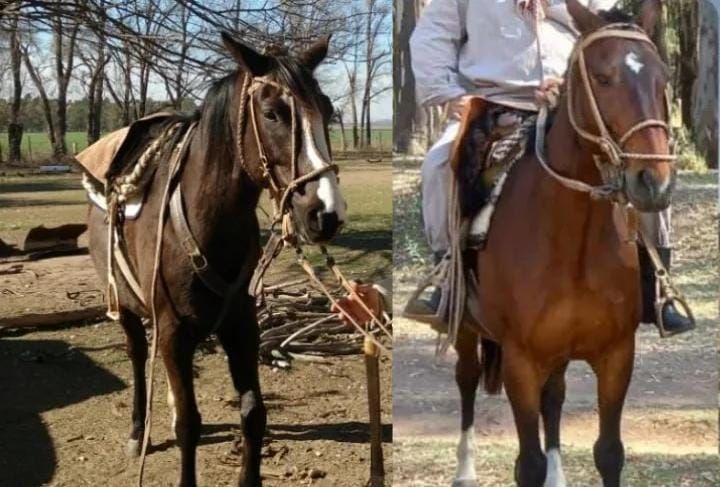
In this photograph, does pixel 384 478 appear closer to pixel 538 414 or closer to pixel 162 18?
pixel 538 414

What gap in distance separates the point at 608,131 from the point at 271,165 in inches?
42.0

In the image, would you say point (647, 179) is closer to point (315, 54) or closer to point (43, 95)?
point (315, 54)

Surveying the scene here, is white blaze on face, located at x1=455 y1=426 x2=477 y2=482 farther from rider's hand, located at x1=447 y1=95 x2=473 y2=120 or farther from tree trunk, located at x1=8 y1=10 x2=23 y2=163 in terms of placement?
tree trunk, located at x1=8 y1=10 x2=23 y2=163

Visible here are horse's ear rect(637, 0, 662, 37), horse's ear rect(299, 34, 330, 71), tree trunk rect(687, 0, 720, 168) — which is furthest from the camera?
horse's ear rect(299, 34, 330, 71)

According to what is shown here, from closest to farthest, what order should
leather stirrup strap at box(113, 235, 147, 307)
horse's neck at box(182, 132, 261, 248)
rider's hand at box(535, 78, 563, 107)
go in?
rider's hand at box(535, 78, 563, 107), horse's neck at box(182, 132, 261, 248), leather stirrup strap at box(113, 235, 147, 307)

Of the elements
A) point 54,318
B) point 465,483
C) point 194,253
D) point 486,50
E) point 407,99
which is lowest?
point 54,318

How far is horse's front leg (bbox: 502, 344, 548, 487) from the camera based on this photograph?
2309 millimetres

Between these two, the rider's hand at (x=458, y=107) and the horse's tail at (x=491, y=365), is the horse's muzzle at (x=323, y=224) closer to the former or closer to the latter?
the rider's hand at (x=458, y=107)

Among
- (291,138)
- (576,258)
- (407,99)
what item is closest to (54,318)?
(291,138)

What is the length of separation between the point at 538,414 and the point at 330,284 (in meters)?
4.14

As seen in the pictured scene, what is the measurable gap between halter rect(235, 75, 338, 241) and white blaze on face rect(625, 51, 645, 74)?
910 millimetres

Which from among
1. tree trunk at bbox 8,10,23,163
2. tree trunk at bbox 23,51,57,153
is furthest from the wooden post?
tree trunk at bbox 23,51,57,153

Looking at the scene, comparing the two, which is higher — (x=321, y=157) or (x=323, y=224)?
(x=321, y=157)

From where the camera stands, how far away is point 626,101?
1.94 m
